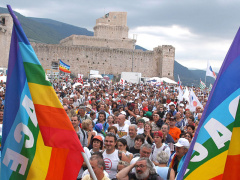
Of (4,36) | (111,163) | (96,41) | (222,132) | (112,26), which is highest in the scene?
(112,26)

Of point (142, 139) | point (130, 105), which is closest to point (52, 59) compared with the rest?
point (130, 105)

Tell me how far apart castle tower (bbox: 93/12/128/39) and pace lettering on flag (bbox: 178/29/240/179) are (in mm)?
66650

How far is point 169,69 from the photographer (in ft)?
188

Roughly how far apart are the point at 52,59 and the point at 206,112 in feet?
185

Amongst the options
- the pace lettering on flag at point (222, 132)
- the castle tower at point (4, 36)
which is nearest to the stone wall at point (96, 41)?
the castle tower at point (4, 36)

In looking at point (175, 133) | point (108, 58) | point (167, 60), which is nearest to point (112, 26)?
point (108, 58)

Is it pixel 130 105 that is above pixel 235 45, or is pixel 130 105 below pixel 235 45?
below

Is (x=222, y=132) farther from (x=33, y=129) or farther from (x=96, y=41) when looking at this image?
(x=96, y=41)

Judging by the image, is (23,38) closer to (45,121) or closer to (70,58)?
(45,121)

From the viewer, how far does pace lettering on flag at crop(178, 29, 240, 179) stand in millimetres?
2816

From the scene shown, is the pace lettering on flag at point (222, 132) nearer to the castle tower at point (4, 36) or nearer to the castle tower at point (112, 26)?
the castle tower at point (4, 36)

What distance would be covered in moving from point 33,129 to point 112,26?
66.9 meters

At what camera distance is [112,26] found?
69.1m

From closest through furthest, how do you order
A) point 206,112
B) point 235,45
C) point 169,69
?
point 235,45
point 206,112
point 169,69
